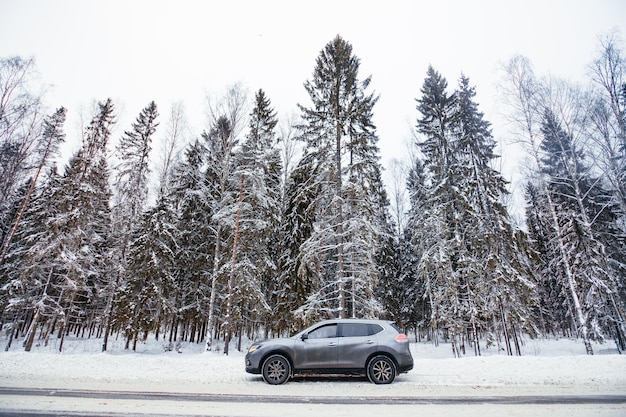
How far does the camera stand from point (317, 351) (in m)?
8.77

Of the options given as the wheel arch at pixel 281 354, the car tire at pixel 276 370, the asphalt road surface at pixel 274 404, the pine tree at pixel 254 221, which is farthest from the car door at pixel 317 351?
the pine tree at pixel 254 221

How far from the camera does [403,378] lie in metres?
9.35

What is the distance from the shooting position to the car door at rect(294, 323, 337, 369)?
28.4 ft

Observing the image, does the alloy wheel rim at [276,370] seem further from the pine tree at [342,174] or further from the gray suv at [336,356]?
the pine tree at [342,174]

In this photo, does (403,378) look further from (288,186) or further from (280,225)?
(288,186)

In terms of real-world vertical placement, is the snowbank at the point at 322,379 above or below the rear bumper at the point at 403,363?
below

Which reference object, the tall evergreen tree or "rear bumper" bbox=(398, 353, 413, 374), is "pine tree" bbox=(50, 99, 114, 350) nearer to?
"rear bumper" bbox=(398, 353, 413, 374)

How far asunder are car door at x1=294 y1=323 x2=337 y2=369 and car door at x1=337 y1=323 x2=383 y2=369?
21 cm

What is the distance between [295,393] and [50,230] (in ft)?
64.0

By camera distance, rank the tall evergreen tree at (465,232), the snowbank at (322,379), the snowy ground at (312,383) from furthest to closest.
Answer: the tall evergreen tree at (465,232), the snowbank at (322,379), the snowy ground at (312,383)

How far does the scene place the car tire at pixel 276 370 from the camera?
849 cm

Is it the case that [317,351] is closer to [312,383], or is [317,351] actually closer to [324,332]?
[324,332]

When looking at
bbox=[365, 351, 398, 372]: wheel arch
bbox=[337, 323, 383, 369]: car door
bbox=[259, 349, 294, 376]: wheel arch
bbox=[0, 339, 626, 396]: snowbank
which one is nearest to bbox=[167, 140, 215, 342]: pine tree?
bbox=[0, 339, 626, 396]: snowbank

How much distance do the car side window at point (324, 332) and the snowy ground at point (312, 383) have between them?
1284 mm
